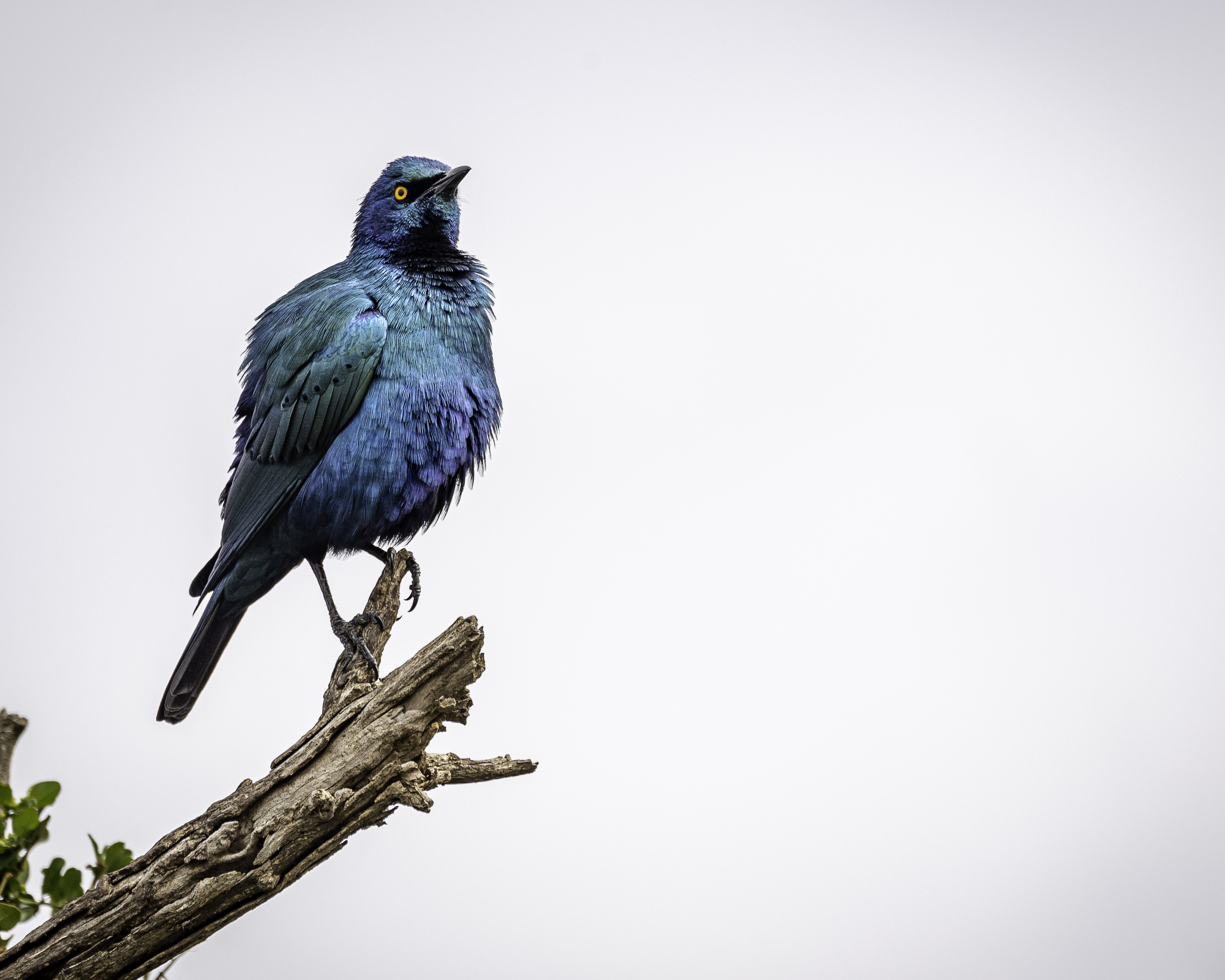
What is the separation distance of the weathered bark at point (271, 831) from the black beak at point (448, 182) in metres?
2.88

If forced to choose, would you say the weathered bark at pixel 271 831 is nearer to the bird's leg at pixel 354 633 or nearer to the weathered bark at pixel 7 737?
the bird's leg at pixel 354 633

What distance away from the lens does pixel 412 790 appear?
4.21m

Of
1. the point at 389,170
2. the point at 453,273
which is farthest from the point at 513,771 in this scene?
the point at 389,170

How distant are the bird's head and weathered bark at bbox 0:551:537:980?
8.94 ft

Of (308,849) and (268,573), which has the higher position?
(268,573)

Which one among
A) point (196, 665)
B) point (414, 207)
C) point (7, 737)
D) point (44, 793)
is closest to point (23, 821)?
point (44, 793)

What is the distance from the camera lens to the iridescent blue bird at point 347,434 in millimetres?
5375

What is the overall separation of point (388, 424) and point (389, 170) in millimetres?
1718

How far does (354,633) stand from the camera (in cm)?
501

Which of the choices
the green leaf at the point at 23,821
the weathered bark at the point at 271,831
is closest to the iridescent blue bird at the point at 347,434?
the weathered bark at the point at 271,831

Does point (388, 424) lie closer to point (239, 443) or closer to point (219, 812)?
point (239, 443)

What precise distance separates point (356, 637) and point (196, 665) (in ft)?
3.60

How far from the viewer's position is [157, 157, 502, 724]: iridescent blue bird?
538 centimetres

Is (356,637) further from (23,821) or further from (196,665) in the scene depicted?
(23,821)
